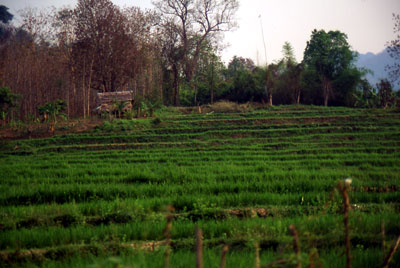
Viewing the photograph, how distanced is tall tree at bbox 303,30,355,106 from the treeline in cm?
9

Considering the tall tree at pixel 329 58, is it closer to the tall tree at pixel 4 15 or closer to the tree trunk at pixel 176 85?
the tree trunk at pixel 176 85

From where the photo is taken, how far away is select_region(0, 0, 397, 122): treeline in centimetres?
2169

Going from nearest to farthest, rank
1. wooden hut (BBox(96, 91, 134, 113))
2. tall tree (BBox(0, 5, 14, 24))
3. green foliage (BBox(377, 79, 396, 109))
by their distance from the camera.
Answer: wooden hut (BBox(96, 91, 134, 113)) → green foliage (BBox(377, 79, 396, 109)) → tall tree (BBox(0, 5, 14, 24))

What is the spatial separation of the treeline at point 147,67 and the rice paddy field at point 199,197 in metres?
8.68

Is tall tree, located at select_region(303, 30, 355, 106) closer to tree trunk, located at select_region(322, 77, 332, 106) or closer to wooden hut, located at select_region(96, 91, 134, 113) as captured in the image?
tree trunk, located at select_region(322, 77, 332, 106)

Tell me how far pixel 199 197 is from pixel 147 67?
24.6 meters

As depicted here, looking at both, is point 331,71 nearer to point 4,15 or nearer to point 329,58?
point 329,58

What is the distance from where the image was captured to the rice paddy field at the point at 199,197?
372 cm

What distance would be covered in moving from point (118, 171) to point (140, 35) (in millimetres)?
21475

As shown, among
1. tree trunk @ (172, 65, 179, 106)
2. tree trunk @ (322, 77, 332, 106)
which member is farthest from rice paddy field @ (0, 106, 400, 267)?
tree trunk @ (172, 65, 179, 106)

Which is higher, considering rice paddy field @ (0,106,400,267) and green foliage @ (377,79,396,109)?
green foliage @ (377,79,396,109)

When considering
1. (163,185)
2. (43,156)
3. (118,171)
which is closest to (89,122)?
(43,156)

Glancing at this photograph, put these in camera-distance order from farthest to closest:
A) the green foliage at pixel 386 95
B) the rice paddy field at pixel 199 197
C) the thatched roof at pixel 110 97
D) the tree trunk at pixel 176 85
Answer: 1. the tree trunk at pixel 176 85
2. the green foliage at pixel 386 95
3. the thatched roof at pixel 110 97
4. the rice paddy field at pixel 199 197

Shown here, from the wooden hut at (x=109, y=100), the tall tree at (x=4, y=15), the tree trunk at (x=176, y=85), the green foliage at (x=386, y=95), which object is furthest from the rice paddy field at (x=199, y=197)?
the tall tree at (x=4, y=15)
